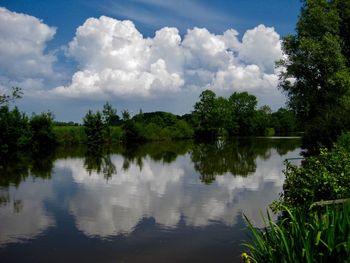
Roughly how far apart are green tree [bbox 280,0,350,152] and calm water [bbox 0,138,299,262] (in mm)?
5719

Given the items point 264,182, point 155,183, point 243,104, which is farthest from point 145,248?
point 243,104

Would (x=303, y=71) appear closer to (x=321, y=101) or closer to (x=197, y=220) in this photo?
(x=321, y=101)

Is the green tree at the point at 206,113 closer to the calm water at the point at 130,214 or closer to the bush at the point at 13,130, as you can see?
the bush at the point at 13,130

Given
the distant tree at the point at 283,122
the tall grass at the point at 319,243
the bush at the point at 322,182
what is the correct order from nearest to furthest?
the tall grass at the point at 319,243 < the bush at the point at 322,182 < the distant tree at the point at 283,122

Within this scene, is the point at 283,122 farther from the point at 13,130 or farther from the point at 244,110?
the point at 13,130

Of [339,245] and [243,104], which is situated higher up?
[243,104]

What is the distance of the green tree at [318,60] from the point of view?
2436 cm

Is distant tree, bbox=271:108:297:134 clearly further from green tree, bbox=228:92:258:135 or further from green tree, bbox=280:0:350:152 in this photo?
green tree, bbox=280:0:350:152

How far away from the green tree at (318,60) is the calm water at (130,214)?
572 cm

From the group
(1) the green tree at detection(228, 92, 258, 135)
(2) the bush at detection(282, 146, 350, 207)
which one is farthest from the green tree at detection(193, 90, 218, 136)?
(2) the bush at detection(282, 146, 350, 207)

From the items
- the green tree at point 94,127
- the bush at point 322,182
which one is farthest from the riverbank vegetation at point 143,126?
the bush at point 322,182

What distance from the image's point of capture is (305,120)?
27.6 m

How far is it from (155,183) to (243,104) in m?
89.9

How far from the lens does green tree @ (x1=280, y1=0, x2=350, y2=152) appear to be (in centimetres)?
2436
